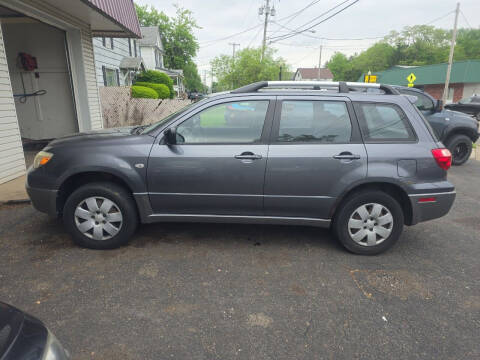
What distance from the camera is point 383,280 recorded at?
3.14 meters

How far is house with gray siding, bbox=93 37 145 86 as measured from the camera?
17812mm

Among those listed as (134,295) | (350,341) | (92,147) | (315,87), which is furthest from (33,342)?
(315,87)

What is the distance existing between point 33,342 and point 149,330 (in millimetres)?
1148

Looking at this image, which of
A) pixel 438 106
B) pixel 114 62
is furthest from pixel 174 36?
pixel 438 106

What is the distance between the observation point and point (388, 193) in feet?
11.7

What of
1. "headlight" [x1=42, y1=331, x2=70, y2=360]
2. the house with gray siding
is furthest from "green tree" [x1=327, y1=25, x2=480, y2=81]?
"headlight" [x1=42, y1=331, x2=70, y2=360]

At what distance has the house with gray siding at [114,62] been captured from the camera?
17.8 m

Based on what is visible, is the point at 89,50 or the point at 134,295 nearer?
the point at 134,295

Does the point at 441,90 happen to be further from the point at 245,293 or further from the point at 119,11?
the point at 245,293

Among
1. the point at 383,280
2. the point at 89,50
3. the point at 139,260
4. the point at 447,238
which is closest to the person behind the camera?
the point at 383,280

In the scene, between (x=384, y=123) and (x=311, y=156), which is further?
(x=384, y=123)

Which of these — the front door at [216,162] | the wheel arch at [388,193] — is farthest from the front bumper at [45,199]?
the wheel arch at [388,193]

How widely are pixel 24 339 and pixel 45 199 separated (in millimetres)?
2554

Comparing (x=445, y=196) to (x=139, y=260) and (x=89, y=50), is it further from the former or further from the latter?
(x=89, y=50)
